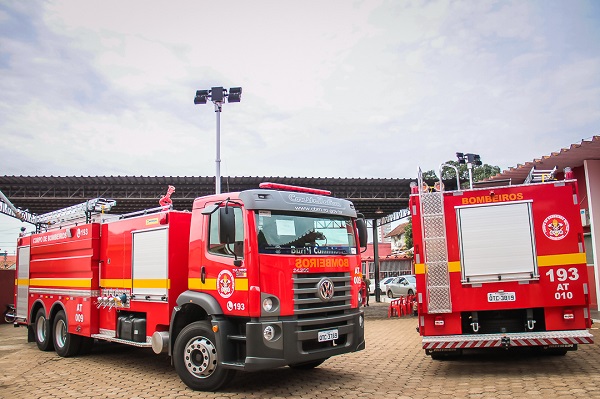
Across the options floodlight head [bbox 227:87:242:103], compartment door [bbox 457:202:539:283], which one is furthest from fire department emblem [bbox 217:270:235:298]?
floodlight head [bbox 227:87:242:103]

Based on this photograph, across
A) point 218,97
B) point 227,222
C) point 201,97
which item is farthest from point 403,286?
point 227,222

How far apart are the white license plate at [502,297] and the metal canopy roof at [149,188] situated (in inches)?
619

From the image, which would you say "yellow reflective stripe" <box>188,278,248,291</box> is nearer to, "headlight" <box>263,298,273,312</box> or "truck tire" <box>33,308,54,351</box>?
"headlight" <box>263,298,273,312</box>

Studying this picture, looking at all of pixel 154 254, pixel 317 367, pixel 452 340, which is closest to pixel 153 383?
pixel 154 254

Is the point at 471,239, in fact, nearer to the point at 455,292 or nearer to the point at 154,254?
the point at 455,292

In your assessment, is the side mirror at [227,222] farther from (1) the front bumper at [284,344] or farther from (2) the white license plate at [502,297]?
(2) the white license plate at [502,297]

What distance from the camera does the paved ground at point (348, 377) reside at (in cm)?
705

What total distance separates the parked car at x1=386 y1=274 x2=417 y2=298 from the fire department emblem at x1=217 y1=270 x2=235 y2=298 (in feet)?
68.7

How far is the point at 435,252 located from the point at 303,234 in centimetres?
218

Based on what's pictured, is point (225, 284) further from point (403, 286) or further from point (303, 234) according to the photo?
point (403, 286)

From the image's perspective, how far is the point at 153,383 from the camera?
320 inches

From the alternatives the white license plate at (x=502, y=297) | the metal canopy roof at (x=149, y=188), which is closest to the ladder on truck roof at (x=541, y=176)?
the white license plate at (x=502, y=297)

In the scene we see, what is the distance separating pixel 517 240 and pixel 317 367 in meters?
4.04

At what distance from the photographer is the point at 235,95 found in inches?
598
